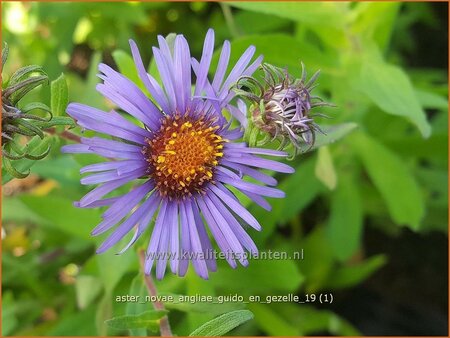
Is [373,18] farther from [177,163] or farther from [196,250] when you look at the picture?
[196,250]

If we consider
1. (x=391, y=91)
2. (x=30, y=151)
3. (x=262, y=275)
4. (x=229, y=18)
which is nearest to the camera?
(x=30, y=151)

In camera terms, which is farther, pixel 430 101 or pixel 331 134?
pixel 430 101

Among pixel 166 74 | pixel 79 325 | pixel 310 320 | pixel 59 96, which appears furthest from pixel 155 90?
pixel 310 320

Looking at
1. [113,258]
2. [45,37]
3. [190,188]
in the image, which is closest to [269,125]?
[190,188]

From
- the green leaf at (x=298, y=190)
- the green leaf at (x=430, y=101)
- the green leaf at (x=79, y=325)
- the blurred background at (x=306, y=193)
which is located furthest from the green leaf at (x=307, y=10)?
the green leaf at (x=79, y=325)

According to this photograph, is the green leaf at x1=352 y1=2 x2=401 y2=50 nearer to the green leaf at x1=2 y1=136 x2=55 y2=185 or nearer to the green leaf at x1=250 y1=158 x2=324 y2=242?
the green leaf at x1=250 y1=158 x2=324 y2=242

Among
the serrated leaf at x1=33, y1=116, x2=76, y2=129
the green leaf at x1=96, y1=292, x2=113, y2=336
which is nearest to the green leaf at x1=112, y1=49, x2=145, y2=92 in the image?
the serrated leaf at x1=33, y1=116, x2=76, y2=129

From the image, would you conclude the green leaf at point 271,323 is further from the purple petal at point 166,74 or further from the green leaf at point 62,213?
the purple petal at point 166,74
